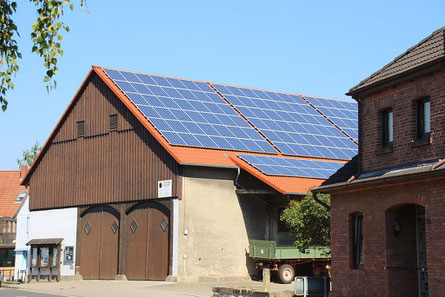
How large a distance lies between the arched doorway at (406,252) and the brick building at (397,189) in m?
0.03

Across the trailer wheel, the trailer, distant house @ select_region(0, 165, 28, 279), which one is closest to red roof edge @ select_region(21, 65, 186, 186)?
the trailer

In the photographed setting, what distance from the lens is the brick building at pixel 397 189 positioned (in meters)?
19.7

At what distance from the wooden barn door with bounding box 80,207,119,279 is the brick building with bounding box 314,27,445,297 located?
799 inches

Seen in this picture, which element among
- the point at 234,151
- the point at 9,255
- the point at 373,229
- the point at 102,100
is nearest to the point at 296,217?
the point at 373,229

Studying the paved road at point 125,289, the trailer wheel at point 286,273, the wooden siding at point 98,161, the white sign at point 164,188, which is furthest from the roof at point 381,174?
the wooden siding at point 98,161

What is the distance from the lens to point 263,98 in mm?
49000

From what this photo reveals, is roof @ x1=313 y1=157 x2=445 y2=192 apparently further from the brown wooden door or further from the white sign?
the brown wooden door

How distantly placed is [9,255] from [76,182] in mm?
30617

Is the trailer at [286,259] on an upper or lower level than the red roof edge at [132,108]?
lower

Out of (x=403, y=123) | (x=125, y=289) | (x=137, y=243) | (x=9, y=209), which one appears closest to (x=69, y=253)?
(x=137, y=243)

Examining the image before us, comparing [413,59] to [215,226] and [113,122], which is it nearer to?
[215,226]

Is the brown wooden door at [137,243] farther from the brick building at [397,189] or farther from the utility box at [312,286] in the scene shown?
the brick building at [397,189]

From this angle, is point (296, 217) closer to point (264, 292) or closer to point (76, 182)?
point (264, 292)

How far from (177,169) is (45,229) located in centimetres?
1438
